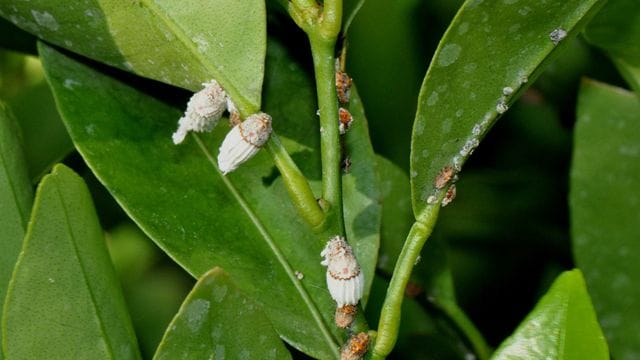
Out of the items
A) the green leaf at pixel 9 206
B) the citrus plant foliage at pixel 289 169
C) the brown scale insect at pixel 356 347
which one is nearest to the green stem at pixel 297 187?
the citrus plant foliage at pixel 289 169

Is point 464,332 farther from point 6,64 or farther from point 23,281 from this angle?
point 6,64

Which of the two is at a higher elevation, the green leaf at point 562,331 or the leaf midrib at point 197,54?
the leaf midrib at point 197,54


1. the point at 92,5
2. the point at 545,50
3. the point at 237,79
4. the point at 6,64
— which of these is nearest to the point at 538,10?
the point at 545,50

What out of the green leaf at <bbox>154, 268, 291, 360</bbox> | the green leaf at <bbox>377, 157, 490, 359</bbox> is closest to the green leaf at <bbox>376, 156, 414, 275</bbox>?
the green leaf at <bbox>377, 157, 490, 359</bbox>

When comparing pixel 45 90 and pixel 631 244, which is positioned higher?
pixel 45 90

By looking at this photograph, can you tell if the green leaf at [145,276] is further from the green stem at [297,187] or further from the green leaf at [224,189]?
the green stem at [297,187]

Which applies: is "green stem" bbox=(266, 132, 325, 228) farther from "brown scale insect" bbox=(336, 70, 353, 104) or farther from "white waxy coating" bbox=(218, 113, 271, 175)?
"brown scale insect" bbox=(336, 70, 353, 104)
